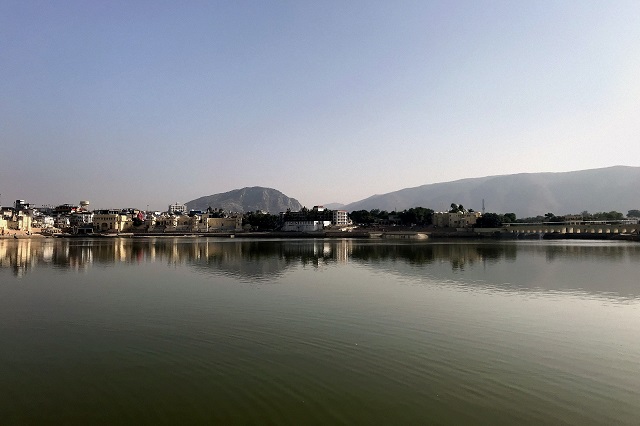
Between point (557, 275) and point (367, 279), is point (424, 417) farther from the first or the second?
point (557, 275)

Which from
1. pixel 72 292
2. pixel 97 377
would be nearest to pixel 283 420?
pixel 97 377

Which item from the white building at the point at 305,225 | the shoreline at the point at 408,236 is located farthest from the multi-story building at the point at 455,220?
the white building at the point at 305,225

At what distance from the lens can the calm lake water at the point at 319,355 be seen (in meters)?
5.56

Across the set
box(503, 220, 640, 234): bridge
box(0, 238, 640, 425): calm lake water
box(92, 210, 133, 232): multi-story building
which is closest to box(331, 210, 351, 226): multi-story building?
box(503, 220, 640, 234): bridge

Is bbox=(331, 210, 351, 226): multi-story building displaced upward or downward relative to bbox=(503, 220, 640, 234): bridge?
upward

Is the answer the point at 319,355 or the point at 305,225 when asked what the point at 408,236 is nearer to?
the point at 305,225

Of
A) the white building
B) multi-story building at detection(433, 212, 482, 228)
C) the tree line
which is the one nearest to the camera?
the tree line

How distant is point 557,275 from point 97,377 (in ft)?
69.5

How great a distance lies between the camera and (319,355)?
7.89 meters

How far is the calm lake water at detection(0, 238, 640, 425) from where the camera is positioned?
556 centimetres

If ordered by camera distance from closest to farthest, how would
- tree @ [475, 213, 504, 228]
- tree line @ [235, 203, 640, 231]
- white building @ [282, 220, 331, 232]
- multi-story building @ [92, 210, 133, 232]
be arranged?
tree @ [475, 213, 504, 228]
tree line @ [235, 203, 640, 231]
multi-story building @ [92, 210, 133, 232]
white building @ [282, 220, 331, 232]

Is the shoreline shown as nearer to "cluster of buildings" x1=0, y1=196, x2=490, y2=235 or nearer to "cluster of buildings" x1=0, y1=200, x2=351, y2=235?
"cluster of buildings" x1=0, y1=196, x2=490, y2=235

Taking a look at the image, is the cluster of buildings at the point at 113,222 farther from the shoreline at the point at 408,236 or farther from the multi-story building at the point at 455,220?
the multi-story building at the point at 455,220

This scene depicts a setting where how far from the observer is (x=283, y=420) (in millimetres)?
5262
